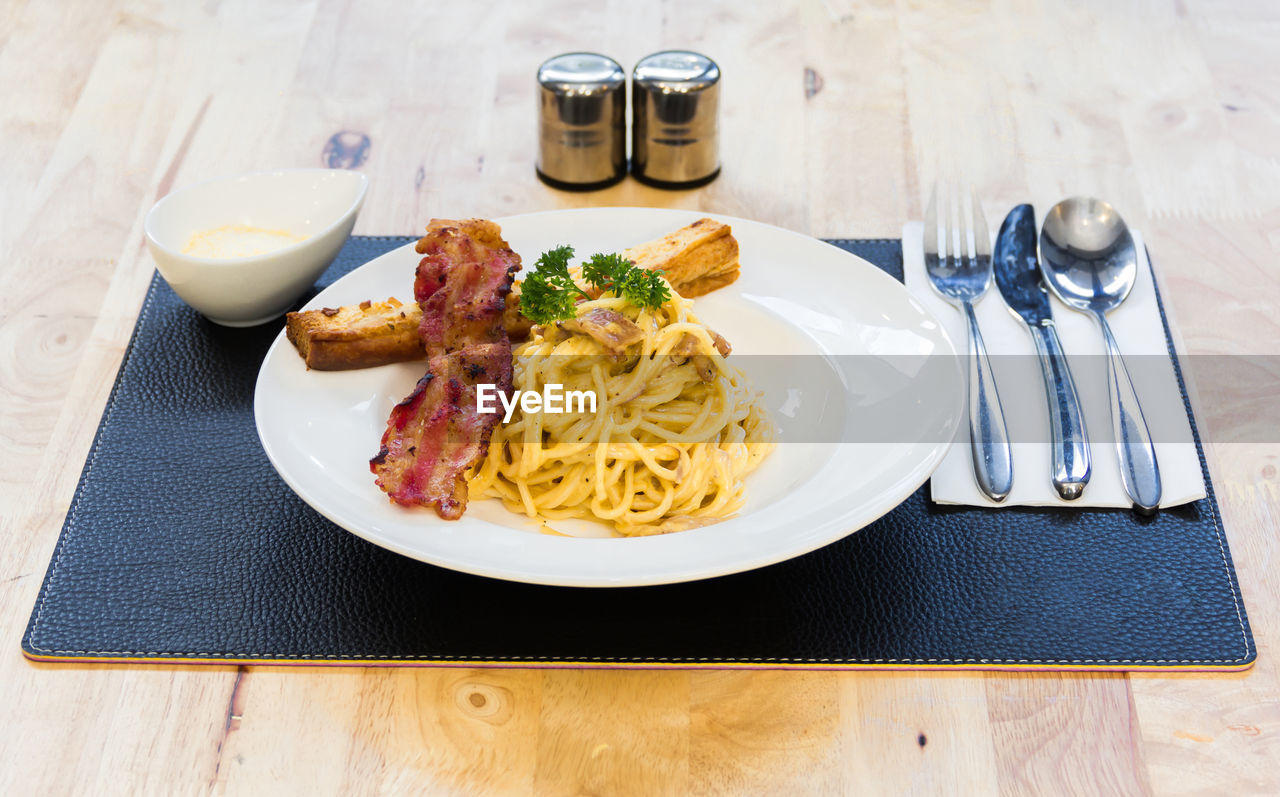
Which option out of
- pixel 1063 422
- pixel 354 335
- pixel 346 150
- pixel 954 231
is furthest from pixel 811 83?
pixel 354 335

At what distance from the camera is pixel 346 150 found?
4066 millimetres

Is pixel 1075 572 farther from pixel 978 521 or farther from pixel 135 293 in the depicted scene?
pixel 135 293

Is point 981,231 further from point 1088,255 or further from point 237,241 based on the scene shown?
point 237,241

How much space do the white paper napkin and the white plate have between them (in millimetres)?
271

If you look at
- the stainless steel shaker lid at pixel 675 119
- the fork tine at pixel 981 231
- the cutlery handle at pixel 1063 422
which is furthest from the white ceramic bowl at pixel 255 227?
the cutlery handle at pixel 1063 422

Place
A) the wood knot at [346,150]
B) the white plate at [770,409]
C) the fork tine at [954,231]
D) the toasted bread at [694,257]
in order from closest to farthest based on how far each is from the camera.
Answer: the white plate at [770,409] → the toasted bread at [694,257] → the fork tine at [954,231] → the wood knot at [346,150]

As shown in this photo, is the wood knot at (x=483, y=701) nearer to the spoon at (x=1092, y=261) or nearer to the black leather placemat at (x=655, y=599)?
the black leather placemat at (x=655, y=599)

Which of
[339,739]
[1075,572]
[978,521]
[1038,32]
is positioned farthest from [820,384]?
[1038,32]

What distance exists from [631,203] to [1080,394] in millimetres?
1547

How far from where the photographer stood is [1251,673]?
2324 millimetres

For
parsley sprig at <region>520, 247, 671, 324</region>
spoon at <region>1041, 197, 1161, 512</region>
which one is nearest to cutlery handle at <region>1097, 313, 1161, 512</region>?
spoon at <region>1041, 197, 1161, 512</region>

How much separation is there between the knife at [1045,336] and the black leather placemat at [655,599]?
105 millimetres

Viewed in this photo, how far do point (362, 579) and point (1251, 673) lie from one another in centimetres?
176

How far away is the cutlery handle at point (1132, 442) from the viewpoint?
8.63ft
